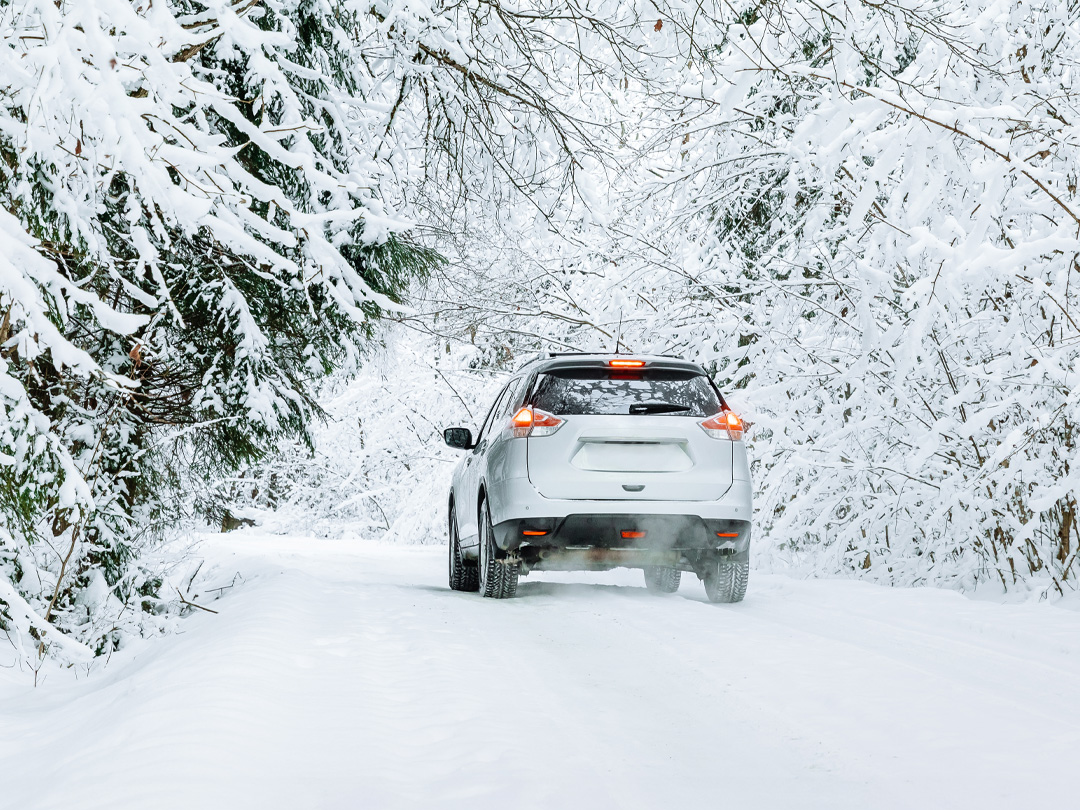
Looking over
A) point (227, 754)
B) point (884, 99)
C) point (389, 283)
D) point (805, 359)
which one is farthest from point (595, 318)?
point (227, 754)

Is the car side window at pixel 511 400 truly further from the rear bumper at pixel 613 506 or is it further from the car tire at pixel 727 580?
the car tire at pixel 727 580

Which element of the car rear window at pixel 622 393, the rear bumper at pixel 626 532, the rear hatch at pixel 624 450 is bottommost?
the rear bumper at pixel 626 532

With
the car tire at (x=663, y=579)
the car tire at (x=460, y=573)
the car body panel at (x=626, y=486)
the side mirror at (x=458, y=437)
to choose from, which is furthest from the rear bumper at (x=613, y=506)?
the car tire at (x=460, y=573)

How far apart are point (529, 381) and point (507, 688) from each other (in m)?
3.59

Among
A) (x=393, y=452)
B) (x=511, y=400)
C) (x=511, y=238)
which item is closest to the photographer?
(x=511, y=400)

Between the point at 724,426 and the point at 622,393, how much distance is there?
831 mm

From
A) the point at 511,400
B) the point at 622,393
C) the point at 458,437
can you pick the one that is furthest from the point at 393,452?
the point at 622,393

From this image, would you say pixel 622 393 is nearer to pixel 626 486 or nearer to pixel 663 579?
pixel 626 486

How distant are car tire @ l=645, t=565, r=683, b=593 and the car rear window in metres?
2.12

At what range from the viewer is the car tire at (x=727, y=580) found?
8.00m

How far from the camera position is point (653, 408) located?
755 centimetres

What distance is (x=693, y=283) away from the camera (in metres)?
11.8

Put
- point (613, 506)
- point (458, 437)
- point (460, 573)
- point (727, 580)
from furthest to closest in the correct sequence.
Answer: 1. point (460, 573)
2. point (458, 437)
3. point (727, 580)
4. point (613, 506)

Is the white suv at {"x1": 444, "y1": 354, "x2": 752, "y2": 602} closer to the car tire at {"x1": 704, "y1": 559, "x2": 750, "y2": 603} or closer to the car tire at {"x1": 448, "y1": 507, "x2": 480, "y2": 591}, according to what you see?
the car tire at {"x1": 704, "y1": 559, "x2": 750, "y2": 603}
